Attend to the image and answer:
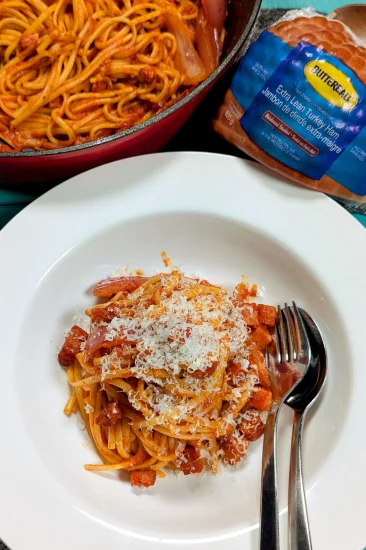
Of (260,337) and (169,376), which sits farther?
(260,337)

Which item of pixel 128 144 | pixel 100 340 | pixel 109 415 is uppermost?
pixel 128 144

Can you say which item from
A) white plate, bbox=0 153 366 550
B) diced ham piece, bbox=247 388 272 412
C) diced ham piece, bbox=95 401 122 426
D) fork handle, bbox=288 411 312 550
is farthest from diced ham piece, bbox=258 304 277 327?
diced ham piece, bbox=95 401 122 426

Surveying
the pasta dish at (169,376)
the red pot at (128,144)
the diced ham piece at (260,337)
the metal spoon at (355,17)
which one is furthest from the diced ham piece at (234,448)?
the metal spoon at (355,17)

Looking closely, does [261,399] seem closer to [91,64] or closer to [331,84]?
[331,84]

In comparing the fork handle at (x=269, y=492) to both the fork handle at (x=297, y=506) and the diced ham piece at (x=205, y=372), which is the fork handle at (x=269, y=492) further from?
the diced ham piece at (x=205, y=372)

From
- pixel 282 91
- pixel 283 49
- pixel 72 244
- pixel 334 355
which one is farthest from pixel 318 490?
pixel 283 49

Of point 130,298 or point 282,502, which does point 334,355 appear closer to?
point 282,502

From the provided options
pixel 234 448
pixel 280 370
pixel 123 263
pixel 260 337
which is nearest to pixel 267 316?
pixel 260 337
